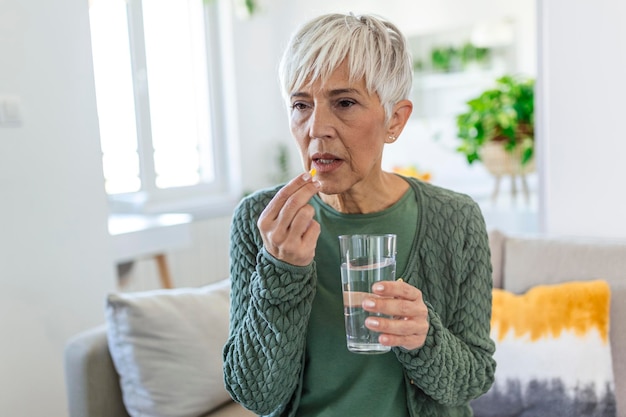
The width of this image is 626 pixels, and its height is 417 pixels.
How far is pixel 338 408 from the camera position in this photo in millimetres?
1212

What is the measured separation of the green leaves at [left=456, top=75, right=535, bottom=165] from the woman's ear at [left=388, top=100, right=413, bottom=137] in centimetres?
187

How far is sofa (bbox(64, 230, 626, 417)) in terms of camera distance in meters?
1.69

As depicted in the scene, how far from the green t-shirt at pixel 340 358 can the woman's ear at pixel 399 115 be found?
150mm

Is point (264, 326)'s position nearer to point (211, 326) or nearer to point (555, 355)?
point (211, 326)

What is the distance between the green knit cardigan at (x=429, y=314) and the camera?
3.61 ft

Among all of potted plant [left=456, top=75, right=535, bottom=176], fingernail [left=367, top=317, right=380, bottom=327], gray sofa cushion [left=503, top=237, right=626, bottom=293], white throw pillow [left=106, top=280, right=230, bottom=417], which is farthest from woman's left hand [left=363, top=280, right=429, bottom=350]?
potted plant [left=456, top=75, right=535, bottom=176]

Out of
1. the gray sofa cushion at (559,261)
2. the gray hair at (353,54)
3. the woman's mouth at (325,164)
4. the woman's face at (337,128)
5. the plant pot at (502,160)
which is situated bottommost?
the gray sofa cushion at (559,261)

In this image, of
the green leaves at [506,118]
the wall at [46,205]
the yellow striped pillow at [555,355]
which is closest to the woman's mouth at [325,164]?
the yellow striped pillow at [555,355]

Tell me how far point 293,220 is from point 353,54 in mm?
309

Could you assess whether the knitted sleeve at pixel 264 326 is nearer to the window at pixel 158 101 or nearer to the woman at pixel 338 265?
the woman at pixel 338 265

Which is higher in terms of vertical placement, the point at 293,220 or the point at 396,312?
the point at 293,220

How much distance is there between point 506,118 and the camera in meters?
3.00

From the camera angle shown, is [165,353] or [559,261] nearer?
[165,353]

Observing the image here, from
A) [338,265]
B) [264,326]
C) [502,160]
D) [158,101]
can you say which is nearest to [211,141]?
[158,101]
